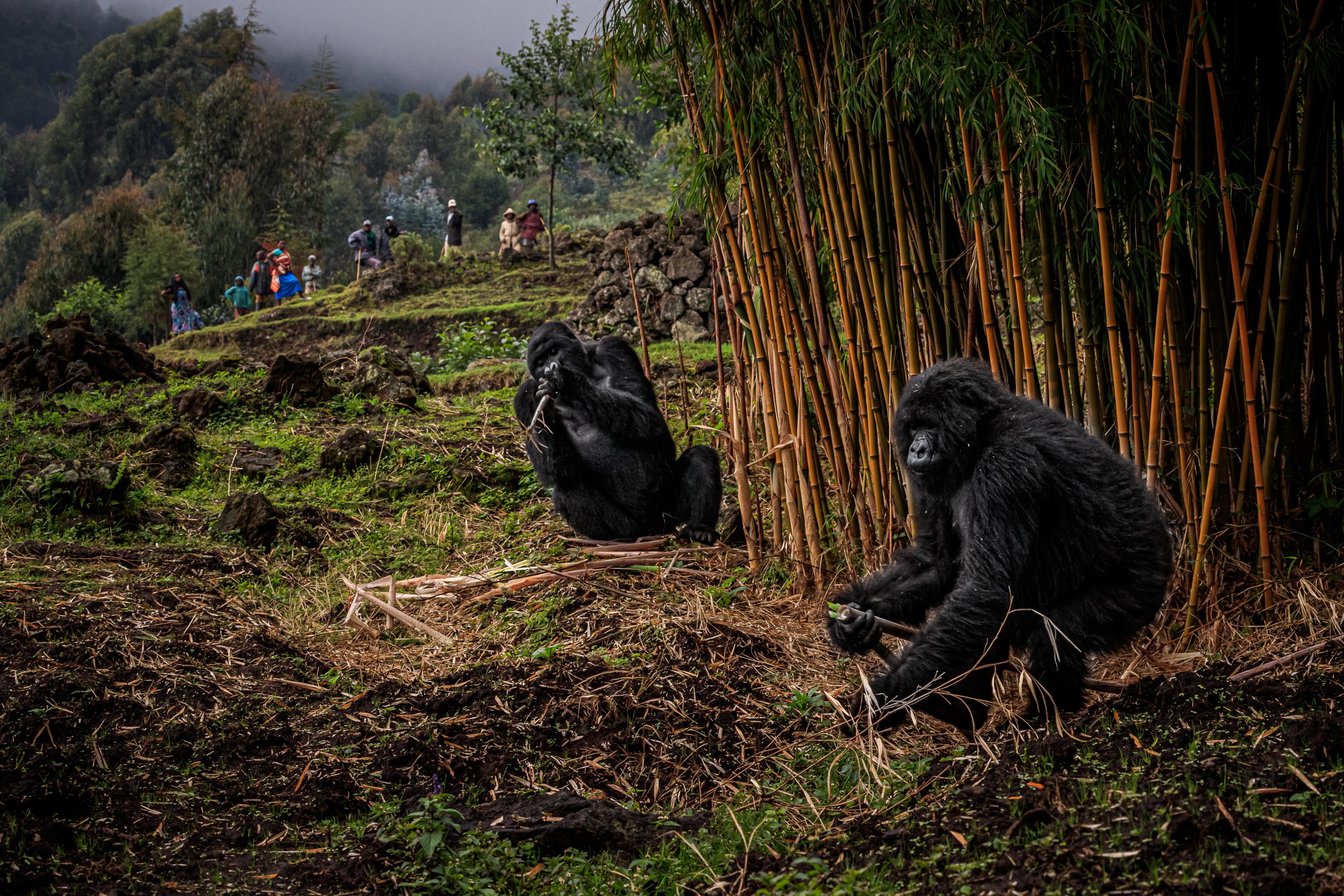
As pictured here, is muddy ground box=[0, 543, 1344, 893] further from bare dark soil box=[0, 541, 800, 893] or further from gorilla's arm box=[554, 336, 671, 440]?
gorilla's arm box=[554, 336, 671, 440]

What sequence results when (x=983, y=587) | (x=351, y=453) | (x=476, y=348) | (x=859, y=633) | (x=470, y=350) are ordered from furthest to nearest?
(x=476, y=348)
(x=470, y=350)
(x=351, y=453)
(x=859, y=633)
(x=983, y=587)

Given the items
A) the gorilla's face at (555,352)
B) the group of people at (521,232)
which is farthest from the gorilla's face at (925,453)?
the group of people at (521,232)

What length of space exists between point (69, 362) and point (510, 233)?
1397 centimetres

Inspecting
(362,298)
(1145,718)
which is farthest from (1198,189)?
(362,298)

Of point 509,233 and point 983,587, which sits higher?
point 509,233

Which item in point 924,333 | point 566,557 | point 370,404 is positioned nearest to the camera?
point 924,333

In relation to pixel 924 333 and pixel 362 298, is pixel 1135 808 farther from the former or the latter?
pixel 362 298

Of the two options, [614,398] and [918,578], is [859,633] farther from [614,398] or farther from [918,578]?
[614,398]

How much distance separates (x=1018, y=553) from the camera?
324 centimetres

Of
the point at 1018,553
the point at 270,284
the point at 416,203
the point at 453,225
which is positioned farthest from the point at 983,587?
the point at 416,203

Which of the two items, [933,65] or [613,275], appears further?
[613,275]

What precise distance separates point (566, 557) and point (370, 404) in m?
4.89

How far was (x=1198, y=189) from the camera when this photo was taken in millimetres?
3551

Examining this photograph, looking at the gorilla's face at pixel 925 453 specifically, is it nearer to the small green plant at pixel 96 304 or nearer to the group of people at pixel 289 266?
the group of people at pixel 289 266
